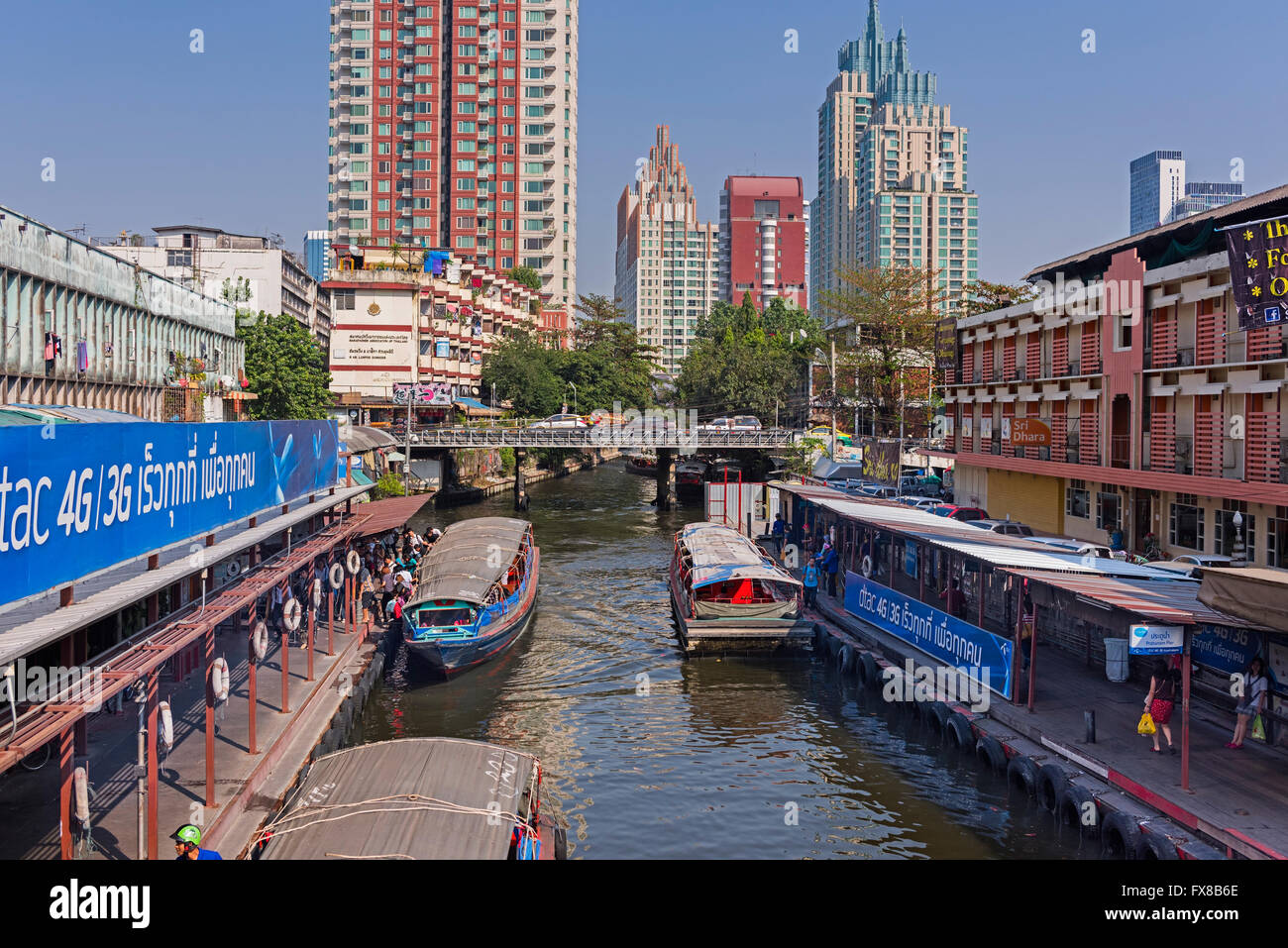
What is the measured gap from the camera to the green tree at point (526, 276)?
456ft

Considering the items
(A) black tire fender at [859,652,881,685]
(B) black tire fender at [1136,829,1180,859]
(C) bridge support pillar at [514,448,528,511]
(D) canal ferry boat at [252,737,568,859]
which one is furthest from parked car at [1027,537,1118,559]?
(C) bridge support pillar at [514,448,528,511]

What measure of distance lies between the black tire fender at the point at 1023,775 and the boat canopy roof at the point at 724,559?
12458 mm

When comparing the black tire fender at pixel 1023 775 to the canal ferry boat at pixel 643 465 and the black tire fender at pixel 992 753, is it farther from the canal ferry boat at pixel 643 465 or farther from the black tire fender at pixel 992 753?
the canal ferry boat at pixel 643 465

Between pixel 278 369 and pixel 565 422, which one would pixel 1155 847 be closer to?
pixel 278 369

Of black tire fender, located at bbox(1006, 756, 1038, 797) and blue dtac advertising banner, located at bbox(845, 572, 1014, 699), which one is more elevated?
blue dtac advertising banner, located at bbox(845, 572, 1014, 699)

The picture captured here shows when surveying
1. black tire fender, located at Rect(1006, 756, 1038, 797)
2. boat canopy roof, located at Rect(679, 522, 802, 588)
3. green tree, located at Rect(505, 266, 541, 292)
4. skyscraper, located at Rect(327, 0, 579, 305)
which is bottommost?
black tire fender, located at Rect(1006, 756, 1038, 797)

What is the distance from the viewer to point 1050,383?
39594mm

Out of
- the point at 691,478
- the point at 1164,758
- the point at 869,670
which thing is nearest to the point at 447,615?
the point at 869,670

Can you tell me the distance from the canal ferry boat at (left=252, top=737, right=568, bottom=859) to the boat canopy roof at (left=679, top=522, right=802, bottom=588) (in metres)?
17.8

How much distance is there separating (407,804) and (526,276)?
132174 millimetres

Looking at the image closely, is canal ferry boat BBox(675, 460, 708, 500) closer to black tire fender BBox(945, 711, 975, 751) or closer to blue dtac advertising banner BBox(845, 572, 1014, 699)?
blue dtac advertising banner BBox(845, 572, 1014, 699)

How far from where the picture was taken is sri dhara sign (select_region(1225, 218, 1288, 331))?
2489 cm

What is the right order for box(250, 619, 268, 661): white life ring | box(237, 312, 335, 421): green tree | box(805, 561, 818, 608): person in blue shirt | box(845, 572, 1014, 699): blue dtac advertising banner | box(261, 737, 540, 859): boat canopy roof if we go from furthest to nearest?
box(237, 312, 335, 421): green tree
box(805, 561, 818, 608): person in blue shirt
box(845, 572, 1014, 699): blue dtac advertising banner
box(250, 619, 268, 661): white life ring
box(261, 737, 540, 859): boat canopy roof
